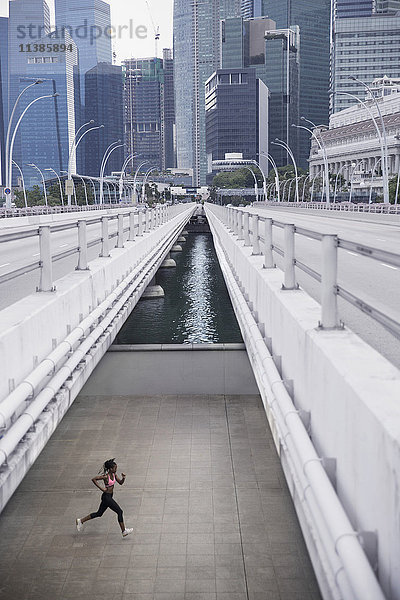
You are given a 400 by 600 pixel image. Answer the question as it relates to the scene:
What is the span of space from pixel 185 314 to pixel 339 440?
108 ft

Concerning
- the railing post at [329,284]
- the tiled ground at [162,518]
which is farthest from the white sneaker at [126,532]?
the railing post at [329,284]

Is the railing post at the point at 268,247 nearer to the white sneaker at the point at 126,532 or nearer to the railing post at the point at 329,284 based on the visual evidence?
the railing post at the point at 329,284

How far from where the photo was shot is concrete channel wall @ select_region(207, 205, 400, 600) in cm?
363

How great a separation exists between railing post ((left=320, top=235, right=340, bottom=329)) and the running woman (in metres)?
5.89

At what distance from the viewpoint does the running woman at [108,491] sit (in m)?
11.1

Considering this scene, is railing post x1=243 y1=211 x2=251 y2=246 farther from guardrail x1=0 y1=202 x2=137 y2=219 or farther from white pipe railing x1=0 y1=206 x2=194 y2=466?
guardrail x1=0 y1=202 x2=137 y2=219

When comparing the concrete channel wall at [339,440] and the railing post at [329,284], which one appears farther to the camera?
the railing post at [329,284]

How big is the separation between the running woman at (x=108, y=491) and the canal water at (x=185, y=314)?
692 inches

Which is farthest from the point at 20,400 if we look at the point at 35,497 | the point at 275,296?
the point at 35,497

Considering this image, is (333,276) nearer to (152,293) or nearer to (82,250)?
(82,250)

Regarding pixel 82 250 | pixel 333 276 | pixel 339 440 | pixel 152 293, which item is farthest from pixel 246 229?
pixel 152 293

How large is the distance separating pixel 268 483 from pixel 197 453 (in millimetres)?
2242

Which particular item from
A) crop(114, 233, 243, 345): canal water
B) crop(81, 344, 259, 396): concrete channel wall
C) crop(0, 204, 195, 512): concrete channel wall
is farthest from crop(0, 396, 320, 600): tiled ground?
crop(114, 233, 243, 345): canal water

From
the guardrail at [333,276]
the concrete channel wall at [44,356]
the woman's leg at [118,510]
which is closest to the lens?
the guardrail at [333,276]
